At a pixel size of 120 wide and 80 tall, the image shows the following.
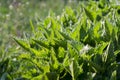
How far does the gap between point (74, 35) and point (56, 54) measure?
0.60 feet

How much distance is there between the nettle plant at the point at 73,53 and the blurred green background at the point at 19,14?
2923 millimetres

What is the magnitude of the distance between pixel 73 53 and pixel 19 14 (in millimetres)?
5127

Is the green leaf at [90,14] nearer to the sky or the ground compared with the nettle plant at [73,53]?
nearer to the sky

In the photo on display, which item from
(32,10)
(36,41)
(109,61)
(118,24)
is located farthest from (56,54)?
(32,10)

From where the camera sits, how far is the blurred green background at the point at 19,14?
6264 millimetres

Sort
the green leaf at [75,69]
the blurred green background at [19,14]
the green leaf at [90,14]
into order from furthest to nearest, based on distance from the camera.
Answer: the blurred green background at [19,14] < the green leaf at [90,14] < the green leaf at [75,69]

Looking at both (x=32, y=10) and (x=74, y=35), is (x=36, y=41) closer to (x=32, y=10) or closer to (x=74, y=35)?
A: (x=74, y=35)

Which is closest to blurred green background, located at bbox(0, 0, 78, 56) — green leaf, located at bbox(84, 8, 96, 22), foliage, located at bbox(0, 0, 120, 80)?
green leaf, located at bbox(84, 8, 96, 22)

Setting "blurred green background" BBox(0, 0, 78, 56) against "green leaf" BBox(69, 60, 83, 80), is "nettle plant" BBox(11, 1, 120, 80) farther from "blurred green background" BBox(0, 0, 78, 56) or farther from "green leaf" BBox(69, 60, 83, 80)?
"blurred green background" BBox(0, 0, 78, 56)

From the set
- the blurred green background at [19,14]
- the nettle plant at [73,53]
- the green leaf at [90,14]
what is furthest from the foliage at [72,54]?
the blurred green background at [19,14]

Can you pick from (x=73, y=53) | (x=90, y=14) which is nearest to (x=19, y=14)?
(x=90, y=14)

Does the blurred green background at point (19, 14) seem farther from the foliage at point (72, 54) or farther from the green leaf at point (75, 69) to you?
the green leaf at point (75, 69)

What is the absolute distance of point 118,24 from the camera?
2.46 m

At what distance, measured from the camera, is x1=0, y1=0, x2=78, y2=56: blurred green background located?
6.26 m
